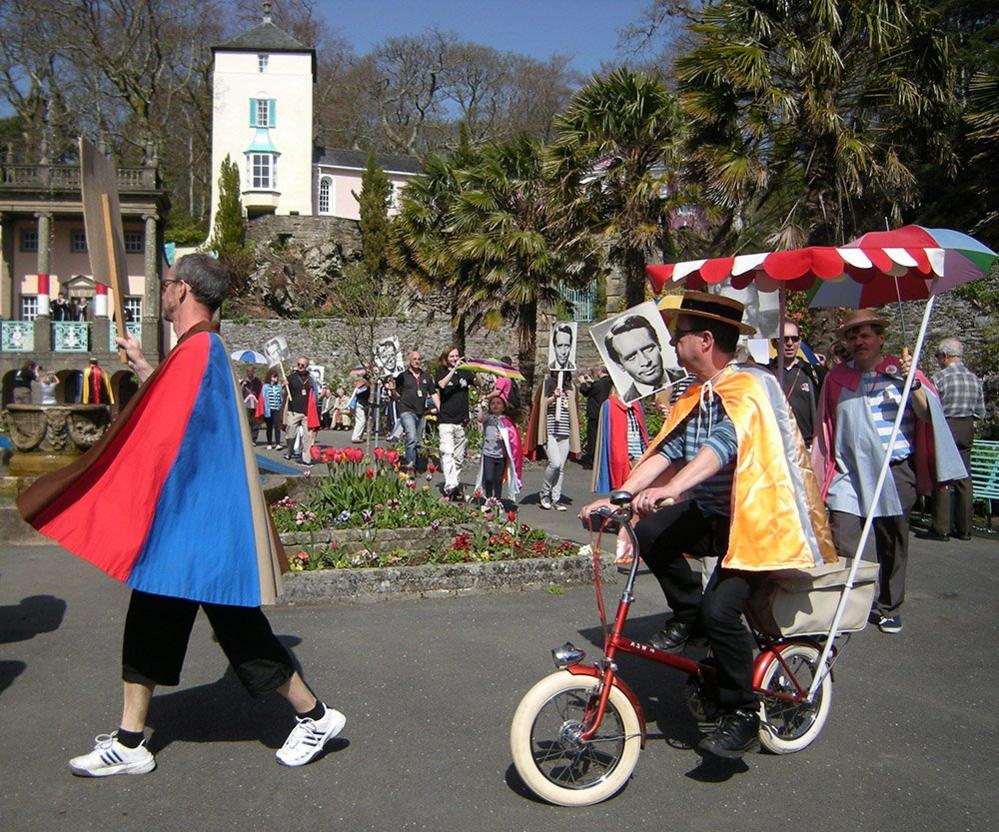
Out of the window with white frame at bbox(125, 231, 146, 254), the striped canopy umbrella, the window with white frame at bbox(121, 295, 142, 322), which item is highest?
the window with white frame at bbox(125, 231, 146, 254)

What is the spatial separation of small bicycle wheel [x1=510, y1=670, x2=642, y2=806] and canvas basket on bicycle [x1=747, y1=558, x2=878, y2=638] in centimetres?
80

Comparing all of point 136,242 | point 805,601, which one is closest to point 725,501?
point 805,601

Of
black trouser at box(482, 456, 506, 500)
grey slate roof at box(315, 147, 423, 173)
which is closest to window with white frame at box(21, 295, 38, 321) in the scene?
grey slate roof at box(315, 147, 423, 173)

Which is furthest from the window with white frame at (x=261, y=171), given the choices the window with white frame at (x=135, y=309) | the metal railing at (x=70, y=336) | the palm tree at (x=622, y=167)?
the palm tree at (x=622, y=167)

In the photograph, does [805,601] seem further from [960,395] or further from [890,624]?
[960,395]

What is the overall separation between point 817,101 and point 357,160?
4386cm

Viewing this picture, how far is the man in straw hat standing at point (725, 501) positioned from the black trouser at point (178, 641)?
1408mm

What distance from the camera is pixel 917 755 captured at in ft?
14.2

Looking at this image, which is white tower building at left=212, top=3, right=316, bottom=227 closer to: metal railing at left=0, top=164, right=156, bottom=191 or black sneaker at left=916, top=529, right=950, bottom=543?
metal railing at left=0, top=164, right=156, bottom=191

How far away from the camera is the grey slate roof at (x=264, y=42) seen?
51.6 m

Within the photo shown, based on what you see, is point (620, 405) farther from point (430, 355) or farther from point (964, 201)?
point (430, 355)

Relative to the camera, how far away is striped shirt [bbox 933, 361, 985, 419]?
10.2m

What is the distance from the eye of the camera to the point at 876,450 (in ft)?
20.1

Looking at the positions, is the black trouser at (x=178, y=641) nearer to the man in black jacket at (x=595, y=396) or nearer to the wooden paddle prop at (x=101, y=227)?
the wooden paddle prop at (x=101, y=227)
